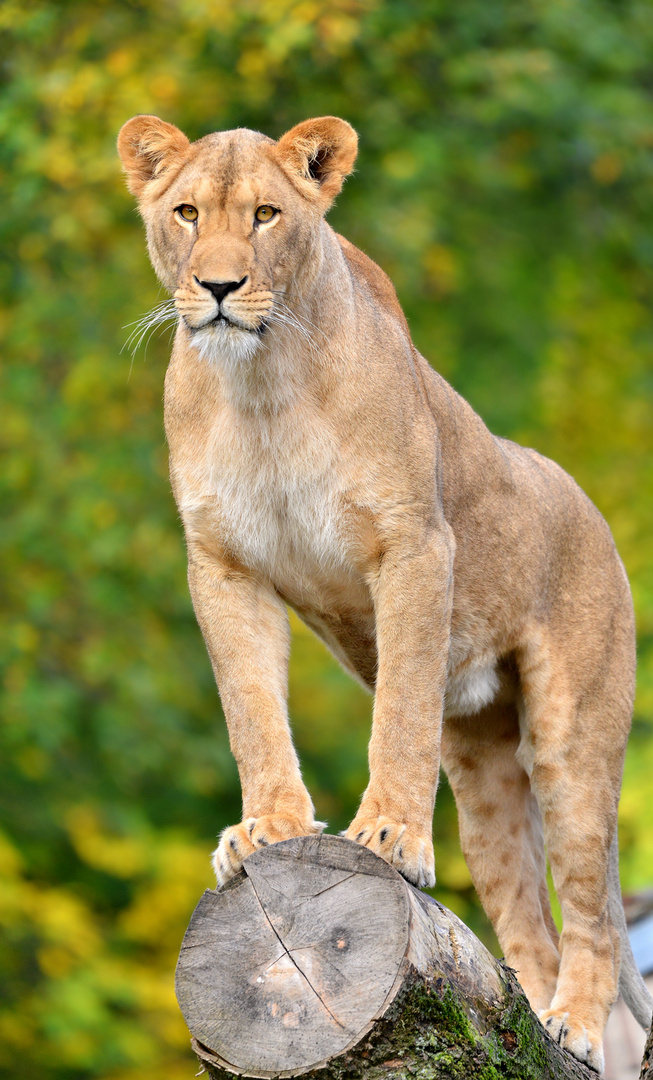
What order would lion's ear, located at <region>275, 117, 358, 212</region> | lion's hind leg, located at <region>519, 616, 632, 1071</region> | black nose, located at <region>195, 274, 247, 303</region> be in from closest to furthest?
black nose, located at <region>195, 274, 247, 303</region>, lion's ear, located at <region>275, 117, 358, 212</region>, lion's hind leg, located at <region>519, 616, 632, 1071</region>

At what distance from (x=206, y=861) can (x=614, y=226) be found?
7.64 meters

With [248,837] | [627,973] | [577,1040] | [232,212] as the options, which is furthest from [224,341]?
[627,973]

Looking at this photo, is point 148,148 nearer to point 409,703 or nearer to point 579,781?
point 409,703

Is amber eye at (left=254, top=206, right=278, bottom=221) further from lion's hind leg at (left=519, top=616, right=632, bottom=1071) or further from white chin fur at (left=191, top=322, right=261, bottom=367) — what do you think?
lion's hind leg at (left=519, top=616, right=632, bottom=1071)

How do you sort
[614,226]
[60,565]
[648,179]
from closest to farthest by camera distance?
[60,565] → [648,179] → [614,226]

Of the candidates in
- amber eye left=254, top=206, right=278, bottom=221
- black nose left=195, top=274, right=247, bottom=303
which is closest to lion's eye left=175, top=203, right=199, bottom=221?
amber eye left=254, top=206, right=278, bottom=221

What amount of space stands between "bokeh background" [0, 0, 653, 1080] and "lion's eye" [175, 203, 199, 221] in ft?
14.3

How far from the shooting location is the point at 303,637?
1056 cm

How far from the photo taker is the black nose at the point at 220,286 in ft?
11.5

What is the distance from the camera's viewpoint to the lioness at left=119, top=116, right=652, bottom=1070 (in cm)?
368

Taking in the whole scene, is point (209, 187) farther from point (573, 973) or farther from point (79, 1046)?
point (79, 1046)

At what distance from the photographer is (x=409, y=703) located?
3.77 meters

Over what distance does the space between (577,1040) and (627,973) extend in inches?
22.6

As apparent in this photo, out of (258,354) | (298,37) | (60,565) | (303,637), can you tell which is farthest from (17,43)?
(258,354)
